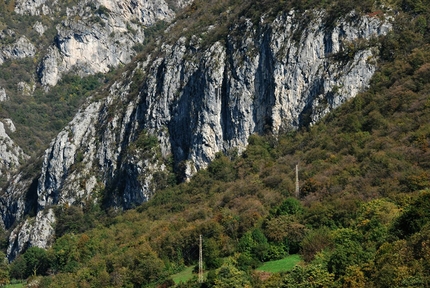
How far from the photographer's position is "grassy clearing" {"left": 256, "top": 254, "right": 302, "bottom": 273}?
61250 millimetres

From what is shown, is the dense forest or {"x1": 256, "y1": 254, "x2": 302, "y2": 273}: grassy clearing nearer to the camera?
the dense forest

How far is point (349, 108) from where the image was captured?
9012cm

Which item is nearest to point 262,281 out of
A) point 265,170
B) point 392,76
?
point 265,170

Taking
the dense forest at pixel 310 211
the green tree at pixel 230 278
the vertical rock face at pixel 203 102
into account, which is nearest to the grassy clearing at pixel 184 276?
the dense forest at pixel 310 211

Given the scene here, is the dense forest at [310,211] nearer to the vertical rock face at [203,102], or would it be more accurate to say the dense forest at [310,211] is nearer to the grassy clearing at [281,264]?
the grassy clearing at [281,264]

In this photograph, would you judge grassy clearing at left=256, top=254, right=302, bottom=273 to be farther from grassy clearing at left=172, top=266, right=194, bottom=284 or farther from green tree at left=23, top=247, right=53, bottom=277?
green tree at left=23, top=247, right=53, bottom=277

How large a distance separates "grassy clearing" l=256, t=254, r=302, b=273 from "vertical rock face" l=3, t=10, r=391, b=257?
3271 centimetres

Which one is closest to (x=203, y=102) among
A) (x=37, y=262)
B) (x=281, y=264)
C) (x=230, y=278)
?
(x=37, y=262)

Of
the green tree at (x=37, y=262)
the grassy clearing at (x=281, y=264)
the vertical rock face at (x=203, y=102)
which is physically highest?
the vertical rock face at (x=203, y=102)

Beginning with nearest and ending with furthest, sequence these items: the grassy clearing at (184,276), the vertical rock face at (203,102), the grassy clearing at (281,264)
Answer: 1. the grassy clearing at (281,264)
2. the grassy clearing at (184,276)
3. the vertical rock face at (203,102)

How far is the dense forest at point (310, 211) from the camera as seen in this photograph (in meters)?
53.1

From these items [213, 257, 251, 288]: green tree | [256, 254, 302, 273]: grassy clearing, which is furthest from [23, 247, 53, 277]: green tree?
[213, 257, 251, 288]: green tree

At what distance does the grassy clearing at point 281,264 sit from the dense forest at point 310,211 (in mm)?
1156

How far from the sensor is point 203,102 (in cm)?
10988
